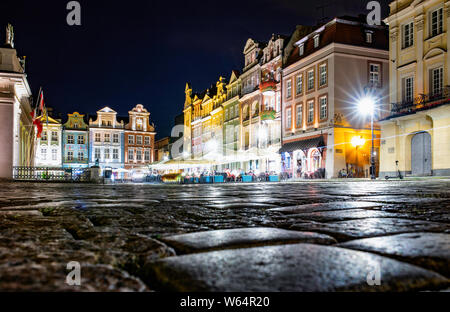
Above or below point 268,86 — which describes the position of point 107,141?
below

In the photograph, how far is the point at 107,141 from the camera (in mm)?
54969

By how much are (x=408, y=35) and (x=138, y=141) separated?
142ft

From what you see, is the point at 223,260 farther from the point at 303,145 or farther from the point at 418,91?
the point at 303,145

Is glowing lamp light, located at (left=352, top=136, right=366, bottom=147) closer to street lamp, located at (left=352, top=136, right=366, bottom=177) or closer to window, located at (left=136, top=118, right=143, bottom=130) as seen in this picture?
street lamp, located at (left=352, top=136, right=366, bottom=177)

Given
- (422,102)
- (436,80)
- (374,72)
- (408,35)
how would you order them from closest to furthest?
(422,102), (436,80), (408,35), (374,72)

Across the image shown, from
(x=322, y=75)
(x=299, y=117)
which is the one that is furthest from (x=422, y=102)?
(x=299, y=117)

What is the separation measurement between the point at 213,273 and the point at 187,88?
58.9m

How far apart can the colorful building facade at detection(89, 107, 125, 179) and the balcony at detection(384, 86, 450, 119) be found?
41.7 m

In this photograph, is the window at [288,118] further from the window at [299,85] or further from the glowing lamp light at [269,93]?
the glowing lamp light at [269,93]

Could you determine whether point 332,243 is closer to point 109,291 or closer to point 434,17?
point 109,291

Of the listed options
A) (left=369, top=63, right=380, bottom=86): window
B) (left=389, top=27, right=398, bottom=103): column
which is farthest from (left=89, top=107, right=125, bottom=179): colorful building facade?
(left=389, top=27, right=398, bottom=103): column

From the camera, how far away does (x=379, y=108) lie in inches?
1059

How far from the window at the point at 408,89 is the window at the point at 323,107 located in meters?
6.16

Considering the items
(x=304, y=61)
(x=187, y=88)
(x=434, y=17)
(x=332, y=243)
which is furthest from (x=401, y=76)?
(x=187, y=88)
